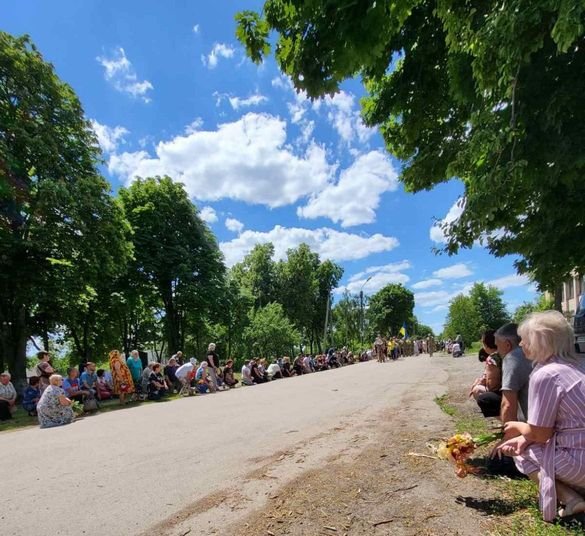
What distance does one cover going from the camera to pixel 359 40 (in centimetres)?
333

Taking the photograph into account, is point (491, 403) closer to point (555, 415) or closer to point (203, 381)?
point (555, 415)

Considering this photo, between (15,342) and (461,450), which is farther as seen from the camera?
(15,342)

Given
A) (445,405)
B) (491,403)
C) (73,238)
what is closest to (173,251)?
(73,238)

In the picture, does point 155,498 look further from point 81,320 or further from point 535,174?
point 81,320

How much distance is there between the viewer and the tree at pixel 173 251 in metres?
30.2

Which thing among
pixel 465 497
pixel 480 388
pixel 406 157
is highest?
pixel 406 157

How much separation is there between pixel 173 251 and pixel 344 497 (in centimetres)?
2804

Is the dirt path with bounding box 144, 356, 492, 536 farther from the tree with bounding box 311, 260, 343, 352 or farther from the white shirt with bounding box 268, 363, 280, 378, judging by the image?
the tree with bounding box 311, 260, 343, 352

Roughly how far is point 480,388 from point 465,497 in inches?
71.8

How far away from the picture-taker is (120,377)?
608 inches

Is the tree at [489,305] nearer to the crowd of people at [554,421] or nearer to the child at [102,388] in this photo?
the child at [102,388]

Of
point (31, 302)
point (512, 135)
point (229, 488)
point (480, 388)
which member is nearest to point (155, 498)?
point (229, 488)

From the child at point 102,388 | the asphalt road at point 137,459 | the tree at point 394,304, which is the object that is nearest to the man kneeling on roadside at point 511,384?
the asphalt road at point 137,459

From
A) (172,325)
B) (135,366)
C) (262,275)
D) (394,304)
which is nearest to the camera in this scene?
(135,366)
